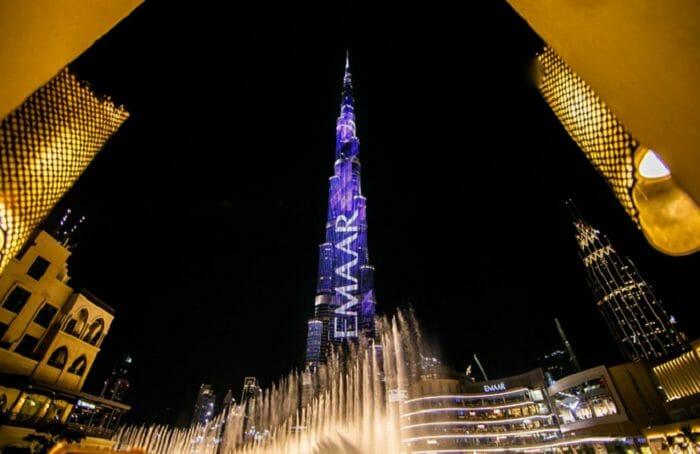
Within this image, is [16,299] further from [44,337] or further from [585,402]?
[585,402]

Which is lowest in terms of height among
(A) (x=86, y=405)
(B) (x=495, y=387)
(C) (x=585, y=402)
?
(A) (x=86, y=405)

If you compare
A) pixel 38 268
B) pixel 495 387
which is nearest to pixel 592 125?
pixel 38 268

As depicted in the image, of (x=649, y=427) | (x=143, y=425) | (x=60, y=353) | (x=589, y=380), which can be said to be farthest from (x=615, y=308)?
(x=143, y=425)

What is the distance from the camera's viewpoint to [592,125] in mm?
3145

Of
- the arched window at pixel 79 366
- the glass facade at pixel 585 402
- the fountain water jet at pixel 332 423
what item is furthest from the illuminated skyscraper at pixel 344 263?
the arched window at pixel 79 366

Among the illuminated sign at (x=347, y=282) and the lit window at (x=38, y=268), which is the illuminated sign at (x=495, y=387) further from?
the lit window at (x=38, y=268)

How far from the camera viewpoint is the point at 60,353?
2975 centimetres

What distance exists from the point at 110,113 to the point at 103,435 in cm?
4471

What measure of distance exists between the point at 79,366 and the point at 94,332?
3454 millimetres

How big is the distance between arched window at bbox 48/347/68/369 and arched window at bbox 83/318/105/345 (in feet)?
8.96

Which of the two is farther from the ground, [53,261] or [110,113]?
[53,261]

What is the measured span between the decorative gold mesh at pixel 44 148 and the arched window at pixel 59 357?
1394 inches

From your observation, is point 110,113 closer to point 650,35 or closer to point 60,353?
point 650,35

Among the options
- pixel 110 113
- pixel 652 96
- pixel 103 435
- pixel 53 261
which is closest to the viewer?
pixel 652 96
